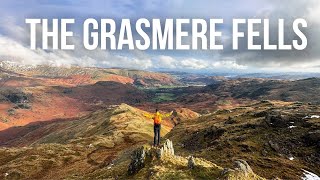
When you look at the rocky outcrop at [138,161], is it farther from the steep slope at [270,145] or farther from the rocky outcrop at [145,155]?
the steep slope at [270,145]

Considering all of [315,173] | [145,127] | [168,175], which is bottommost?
[145,127]

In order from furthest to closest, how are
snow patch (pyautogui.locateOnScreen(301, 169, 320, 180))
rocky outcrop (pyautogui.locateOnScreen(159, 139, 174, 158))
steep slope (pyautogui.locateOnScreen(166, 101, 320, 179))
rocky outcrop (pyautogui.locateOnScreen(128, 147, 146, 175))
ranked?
steep slope (pyautogui.locateOnScreen(166, 101, 320, 179)), snow patch (pyautogui.locateOnScreen(301, 169, 320, 180)), rocky outcrop (pyautogui.locateOnScreen(159, 139, 174, 158)), rocky outcrop (pyautogui.locateOnScreen(128, 147, 146, 175))

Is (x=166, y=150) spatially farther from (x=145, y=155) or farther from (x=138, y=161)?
(x=138, y=161)

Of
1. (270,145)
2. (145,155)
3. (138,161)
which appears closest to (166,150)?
(145,155)

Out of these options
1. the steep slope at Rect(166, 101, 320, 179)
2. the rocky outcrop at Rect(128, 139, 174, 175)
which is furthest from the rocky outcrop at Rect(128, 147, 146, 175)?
the steep slope at Rect(166, 101, 320, 179)

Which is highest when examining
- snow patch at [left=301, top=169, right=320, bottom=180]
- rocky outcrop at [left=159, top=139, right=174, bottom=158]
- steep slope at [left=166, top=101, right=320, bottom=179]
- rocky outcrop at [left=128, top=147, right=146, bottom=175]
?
rocky outcrop at [left=159, top=139, right=174, bottom=158]

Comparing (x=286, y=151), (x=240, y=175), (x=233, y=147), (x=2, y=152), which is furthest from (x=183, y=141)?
(x=2, y=152)

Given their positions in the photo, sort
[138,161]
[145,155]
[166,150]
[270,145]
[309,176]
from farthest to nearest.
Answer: [270,145]
[309,176]
[166,150]
[145,155]
[138,161]

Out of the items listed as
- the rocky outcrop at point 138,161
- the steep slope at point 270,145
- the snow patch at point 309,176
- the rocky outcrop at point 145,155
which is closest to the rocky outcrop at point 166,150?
the rocky outcrop at point 145,155

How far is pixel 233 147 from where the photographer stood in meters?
66.6

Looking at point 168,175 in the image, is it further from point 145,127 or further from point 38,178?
point 145,127

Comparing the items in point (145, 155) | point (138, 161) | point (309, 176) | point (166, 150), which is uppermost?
point (166, 150)

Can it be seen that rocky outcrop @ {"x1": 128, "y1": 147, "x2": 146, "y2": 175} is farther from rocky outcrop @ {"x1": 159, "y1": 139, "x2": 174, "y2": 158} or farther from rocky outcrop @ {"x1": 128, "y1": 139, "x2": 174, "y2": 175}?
rocky outcrop @ {"x1": 159, "y1": 139, "x2": 174, "y2": 158}

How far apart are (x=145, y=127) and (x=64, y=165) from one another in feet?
297
